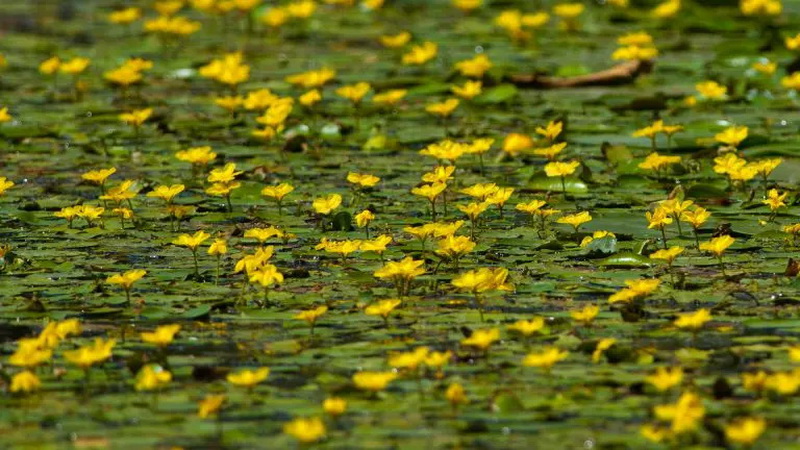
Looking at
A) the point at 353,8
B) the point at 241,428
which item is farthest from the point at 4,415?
the point at 353,8

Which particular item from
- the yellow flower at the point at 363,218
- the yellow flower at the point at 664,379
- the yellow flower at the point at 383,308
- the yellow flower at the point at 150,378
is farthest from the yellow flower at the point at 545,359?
the yellow flower at the point at 363,218

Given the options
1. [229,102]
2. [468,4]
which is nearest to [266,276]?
[229,102]

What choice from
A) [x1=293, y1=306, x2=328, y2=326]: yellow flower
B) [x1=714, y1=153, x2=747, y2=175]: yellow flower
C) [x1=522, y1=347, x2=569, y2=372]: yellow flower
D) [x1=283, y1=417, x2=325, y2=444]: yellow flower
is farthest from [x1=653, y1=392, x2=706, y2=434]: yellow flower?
[x1=714, y1=153, x2=747, y2=175]: yellow flower

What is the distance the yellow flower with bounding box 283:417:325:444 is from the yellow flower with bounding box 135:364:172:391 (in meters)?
0.40

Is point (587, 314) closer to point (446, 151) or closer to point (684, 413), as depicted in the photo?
point (684, 413)

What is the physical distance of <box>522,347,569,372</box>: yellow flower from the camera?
3.76m

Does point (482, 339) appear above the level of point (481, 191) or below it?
above

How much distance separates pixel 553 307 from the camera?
450cm

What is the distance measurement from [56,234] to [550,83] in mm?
3141

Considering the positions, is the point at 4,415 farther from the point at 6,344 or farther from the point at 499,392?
the point at 499,392

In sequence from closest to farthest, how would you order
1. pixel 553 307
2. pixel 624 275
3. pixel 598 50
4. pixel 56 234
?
pixel 553 307 → pixel 624 275 → pixel 56 234 → pixel 598 50

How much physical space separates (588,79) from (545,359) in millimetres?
4288

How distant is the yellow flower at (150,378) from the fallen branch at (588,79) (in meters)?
4.32

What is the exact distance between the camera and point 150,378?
3.68m
